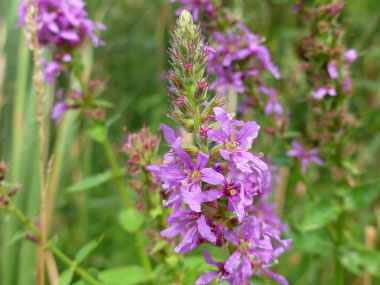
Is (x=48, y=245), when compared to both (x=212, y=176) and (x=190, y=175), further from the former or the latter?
Result: (x=212, y=176)

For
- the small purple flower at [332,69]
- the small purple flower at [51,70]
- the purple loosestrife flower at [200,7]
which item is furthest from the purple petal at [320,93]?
the small purple flower at [51,70]

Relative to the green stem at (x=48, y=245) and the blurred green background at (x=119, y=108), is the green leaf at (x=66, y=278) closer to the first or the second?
the green stem at (x=48, y=245)

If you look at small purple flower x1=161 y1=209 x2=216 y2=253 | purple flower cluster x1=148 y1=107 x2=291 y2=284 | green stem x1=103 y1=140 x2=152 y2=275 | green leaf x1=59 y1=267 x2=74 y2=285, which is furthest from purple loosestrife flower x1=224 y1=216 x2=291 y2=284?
green stem x1=103 y1=140 x2=152 y2=275

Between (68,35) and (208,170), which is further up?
(68,35)

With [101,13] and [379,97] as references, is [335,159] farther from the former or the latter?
[101,13]

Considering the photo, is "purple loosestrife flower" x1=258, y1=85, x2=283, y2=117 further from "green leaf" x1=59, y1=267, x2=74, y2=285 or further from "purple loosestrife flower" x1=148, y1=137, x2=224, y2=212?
"green leaf" x1=59, y1=267, x2=74, y2=285

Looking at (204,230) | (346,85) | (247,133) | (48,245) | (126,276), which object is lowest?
(126,276)

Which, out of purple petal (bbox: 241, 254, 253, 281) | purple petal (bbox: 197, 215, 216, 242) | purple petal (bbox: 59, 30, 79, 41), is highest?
purple petal (bbox: 59, 30, 79, 41)

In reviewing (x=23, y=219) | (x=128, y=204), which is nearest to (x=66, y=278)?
(x=23, y=219)
